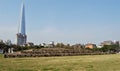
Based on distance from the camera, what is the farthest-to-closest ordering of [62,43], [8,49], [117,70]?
[62,43] → [8,49] → [117,70]

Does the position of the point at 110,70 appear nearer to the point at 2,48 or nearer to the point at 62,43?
the point at 2,48

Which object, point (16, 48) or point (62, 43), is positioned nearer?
point (16, 48)

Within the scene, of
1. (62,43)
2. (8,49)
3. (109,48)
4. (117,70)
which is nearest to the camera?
(117,70)

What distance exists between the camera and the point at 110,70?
2092 centimetres

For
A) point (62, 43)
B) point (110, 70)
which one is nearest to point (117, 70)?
point (110, 70)

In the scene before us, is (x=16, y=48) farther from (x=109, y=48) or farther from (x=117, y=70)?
(x=117, y=70)

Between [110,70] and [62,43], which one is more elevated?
[62,43]

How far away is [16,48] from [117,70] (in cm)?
12397

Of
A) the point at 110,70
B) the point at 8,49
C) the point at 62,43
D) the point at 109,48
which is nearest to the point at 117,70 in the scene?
the point at 110,70

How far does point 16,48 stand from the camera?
141875mm

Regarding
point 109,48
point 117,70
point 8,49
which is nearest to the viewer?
point 117,70

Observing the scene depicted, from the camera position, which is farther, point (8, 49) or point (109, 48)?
point (109, 48)

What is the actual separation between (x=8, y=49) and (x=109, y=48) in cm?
6535

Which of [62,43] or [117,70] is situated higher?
[62,43]
